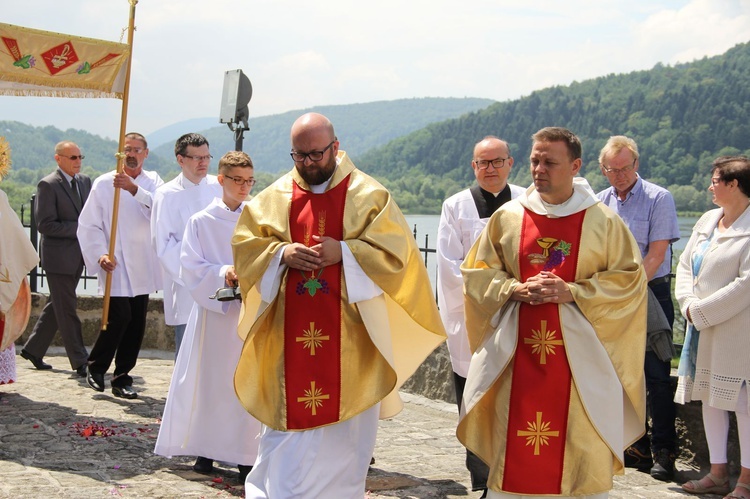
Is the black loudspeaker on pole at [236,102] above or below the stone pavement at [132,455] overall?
above

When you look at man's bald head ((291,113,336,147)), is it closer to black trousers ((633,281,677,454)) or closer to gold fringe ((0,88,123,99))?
black trousers ((633,281,677,454))

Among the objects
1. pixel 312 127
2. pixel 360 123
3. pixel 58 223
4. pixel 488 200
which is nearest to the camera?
pixel 312 127

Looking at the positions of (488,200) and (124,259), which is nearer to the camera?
(488,200)

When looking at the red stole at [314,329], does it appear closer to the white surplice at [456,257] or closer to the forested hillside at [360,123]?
the white surplice at [456,257]

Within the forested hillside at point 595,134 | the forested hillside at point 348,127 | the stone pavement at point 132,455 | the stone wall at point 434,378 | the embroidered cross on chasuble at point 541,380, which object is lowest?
the stone pavement at point 132,455

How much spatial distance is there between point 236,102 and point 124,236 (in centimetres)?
250

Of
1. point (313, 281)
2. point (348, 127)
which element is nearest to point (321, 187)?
point (313, 281)

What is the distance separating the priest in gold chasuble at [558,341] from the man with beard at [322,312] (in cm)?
47

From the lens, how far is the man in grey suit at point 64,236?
9695 millimetres

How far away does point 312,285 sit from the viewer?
17.0 ft

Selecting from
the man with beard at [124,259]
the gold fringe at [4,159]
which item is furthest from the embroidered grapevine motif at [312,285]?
the man with beard at [124,259]

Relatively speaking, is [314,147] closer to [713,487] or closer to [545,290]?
[545,290]

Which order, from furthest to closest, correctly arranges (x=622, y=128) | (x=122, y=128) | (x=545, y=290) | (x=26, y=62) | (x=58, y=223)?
(x=622, y=128), (x=58, y=223), (x=122, y=128), (x=26, y=62), (x=545, y=290)

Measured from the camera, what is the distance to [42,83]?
7547 millimetres
